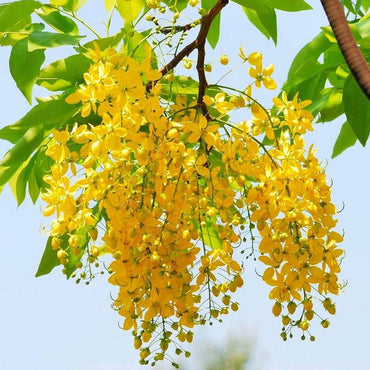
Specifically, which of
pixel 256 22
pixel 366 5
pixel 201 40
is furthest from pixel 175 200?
pixel 366 5

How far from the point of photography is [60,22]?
1.05 meters

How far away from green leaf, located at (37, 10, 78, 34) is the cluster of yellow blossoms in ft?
0.69

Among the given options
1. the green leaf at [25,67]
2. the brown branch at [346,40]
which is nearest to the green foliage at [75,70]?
the green leaf at [25,67]

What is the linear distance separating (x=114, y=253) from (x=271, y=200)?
187mm

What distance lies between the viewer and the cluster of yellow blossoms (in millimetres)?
784

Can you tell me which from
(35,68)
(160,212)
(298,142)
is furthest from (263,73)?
(35,68)

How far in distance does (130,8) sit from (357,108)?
1.11 feet

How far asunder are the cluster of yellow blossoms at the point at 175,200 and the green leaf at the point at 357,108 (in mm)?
71

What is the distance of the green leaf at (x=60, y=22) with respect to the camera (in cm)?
104

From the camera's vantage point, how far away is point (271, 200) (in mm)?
816

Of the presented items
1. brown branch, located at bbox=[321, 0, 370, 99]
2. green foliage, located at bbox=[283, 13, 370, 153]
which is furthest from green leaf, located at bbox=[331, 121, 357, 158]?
brown branch, located at bbox=[321, 0, 370, 99]

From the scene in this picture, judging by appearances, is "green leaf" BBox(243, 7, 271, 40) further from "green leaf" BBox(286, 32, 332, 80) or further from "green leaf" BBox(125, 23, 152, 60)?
"green leaf" BBox(125, 23, 152, 60)

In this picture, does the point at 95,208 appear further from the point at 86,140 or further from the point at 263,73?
the point at 263,73

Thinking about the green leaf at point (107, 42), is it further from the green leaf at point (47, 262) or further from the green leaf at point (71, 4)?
the green leaf at point (47, 262)
